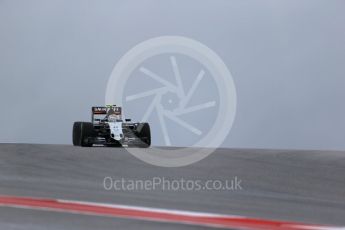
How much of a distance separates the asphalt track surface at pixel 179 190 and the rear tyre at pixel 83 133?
2.25 m

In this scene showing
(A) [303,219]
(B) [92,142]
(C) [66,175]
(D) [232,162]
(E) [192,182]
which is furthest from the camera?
(B) [92,142]

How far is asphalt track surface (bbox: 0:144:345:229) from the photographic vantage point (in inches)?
212

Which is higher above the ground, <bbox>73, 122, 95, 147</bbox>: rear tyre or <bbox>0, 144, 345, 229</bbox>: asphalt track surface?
<bbox>73, 122, 95, 147</bbox>: rear tyre

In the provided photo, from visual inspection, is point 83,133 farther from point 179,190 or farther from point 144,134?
point 179,190

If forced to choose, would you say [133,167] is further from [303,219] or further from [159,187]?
[303,219]

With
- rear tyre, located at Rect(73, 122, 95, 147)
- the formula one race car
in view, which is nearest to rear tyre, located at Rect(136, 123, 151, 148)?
the formula one race car

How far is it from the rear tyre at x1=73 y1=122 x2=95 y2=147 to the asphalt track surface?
88.6 inches

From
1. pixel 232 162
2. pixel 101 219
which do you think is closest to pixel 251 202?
pixel 101 219

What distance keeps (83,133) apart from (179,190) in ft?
29.4

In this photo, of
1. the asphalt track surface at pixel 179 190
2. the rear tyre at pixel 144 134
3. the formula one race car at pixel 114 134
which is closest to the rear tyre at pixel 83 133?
the formula one race car at pixel 114 134

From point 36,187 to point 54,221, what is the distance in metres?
2.95

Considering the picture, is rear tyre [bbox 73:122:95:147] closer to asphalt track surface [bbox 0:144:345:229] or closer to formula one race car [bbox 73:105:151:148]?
formula one race car [bbox 73:105:151:148]

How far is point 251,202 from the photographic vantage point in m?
6.85

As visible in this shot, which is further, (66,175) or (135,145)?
(135,145)
